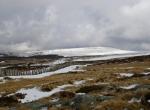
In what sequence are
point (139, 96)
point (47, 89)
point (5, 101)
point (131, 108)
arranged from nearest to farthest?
point (131, 108) → point (139, 96) → point (5, 101) → point (47, 89)

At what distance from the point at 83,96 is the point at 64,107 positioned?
1997 millimetres

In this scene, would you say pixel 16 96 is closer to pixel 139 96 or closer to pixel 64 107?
pixel 64 107

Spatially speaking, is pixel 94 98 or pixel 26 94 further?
pixel 26 94

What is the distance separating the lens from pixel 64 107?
28297 millimetres

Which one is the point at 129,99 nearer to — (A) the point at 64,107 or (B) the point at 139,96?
(B) the point at 139,96

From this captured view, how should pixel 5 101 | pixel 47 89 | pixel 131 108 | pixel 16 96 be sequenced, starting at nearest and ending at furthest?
1. pixel 131 108
2. pixel 5 101
3. pixel 16 96
4. pixel 47 89

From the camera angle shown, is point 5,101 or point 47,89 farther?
point 47,89

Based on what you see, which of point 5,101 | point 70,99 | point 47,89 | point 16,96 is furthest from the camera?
point 47,89

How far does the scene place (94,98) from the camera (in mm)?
29078

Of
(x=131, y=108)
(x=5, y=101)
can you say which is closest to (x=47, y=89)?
(x=5, y=101)

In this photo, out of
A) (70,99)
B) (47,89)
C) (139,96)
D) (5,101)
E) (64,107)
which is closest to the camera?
(139,96)

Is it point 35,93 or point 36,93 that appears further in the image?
point 35,93

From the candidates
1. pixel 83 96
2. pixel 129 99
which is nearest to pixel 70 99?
pixel 83 96

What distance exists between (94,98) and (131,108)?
15.9 feet
